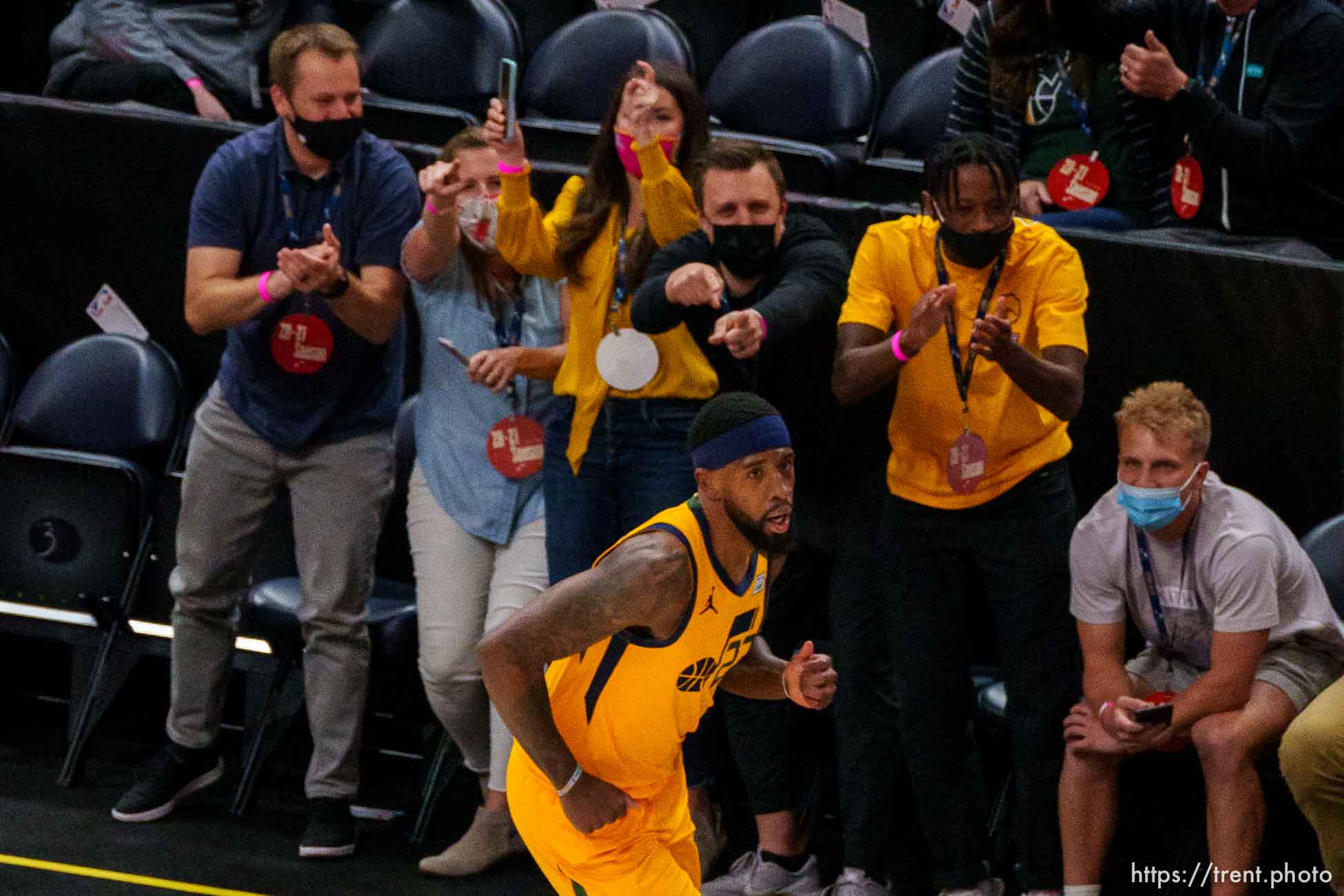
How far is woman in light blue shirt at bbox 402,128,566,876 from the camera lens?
495cm

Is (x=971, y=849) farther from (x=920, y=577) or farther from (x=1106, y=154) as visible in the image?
(x=1106, y=154)

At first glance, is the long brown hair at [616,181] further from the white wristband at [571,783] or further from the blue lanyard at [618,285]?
the white wristband at [571,783]

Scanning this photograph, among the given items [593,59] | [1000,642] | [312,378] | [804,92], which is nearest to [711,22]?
[593,59]

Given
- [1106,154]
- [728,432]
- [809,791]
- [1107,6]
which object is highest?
[1107,6]

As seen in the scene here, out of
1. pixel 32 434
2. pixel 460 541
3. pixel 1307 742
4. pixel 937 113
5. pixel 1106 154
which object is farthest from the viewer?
pixel 937 113

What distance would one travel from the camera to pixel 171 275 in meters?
6.07

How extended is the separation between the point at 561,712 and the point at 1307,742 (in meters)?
1.76

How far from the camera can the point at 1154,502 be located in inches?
173

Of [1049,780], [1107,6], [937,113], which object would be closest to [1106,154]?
[1107,6]

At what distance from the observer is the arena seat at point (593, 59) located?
6.63 meters

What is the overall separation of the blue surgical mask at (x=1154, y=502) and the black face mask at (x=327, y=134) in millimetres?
2170

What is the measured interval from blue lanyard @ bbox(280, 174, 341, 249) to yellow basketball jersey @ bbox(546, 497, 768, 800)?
1.98 metres

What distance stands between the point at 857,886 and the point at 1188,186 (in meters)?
2.07

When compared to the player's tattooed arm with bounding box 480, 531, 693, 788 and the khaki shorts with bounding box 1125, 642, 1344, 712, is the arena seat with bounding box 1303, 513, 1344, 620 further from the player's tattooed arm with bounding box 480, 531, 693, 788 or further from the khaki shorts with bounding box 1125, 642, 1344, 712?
the player's tattooed arm with bounding box 480, 531, 693, 788
